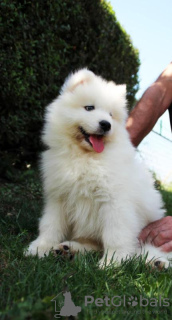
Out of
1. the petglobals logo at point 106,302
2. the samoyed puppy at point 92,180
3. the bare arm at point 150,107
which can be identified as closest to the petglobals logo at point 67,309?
the petglobals logo at point 106,302

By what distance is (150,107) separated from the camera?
3506 mm

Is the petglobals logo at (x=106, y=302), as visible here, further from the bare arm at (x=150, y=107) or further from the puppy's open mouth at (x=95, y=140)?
the bare arm at (x=150, y=107)

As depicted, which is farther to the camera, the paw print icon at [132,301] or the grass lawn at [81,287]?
the paw print icon at [132,301]

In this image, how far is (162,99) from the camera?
3.62 m

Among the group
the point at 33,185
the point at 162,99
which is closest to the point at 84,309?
the point at 162,99

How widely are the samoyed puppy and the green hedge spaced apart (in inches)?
74.6

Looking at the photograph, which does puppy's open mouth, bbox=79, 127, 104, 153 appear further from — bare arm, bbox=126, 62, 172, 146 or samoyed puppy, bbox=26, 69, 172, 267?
bare arm, bbox=126, 62, 172, 146

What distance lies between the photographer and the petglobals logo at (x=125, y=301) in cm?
159

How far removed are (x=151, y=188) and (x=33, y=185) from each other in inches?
99.9

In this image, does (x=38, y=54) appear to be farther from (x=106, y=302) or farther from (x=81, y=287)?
(x=106, y=302)

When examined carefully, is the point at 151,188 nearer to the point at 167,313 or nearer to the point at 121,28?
the point at 167,313

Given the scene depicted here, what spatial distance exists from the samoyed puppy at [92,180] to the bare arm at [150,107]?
0.70 m

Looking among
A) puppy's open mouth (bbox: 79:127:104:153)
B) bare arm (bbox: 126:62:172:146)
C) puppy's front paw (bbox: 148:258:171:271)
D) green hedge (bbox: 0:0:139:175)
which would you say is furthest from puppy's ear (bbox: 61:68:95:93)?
green hedge (bbox: 0:0:139:175)

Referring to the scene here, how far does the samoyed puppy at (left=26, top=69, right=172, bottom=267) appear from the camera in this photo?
90.2 inches
